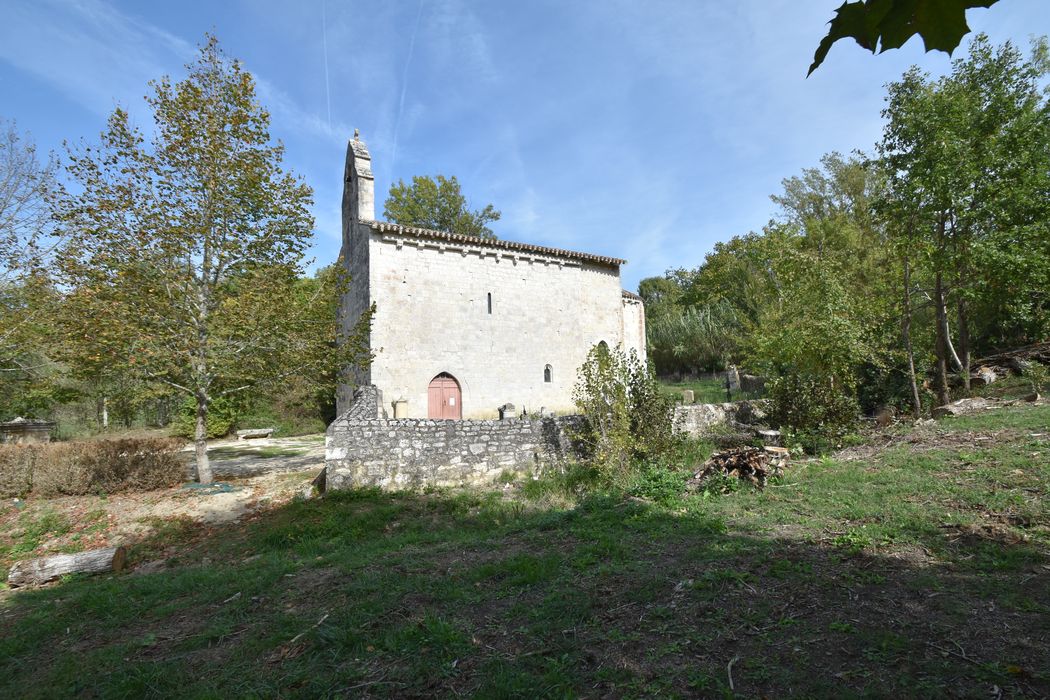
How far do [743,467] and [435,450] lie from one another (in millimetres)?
5905

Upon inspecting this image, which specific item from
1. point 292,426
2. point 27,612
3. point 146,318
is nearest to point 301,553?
point 27,612

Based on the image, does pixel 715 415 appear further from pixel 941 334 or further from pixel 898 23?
pixel 898 23

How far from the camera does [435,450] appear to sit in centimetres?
1023

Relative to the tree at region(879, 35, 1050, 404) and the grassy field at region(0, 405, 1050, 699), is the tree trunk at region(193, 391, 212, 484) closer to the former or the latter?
the grassy field at region(0, 405, 1050, 699)

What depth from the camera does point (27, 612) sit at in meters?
5.36

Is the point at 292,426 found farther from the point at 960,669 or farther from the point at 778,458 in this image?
the point at 960,669

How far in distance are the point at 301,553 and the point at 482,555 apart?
9.72ft

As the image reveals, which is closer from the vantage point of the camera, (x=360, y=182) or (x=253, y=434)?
(x=360, y=182)

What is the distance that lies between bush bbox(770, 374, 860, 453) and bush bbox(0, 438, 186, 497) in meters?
13.8

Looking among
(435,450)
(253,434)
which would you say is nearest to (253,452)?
(253,434)

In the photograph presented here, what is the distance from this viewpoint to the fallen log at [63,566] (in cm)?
656

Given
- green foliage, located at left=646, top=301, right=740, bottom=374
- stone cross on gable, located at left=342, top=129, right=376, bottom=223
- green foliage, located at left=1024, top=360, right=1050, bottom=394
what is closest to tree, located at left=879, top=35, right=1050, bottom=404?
green foliage, located at left=1024, top=360, right=1050, bottom=394

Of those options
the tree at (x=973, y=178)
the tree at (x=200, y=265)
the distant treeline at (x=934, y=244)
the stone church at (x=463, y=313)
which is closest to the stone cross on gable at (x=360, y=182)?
the stone church at (x=463, y=313)

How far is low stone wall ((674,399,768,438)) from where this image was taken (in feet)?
41.0
